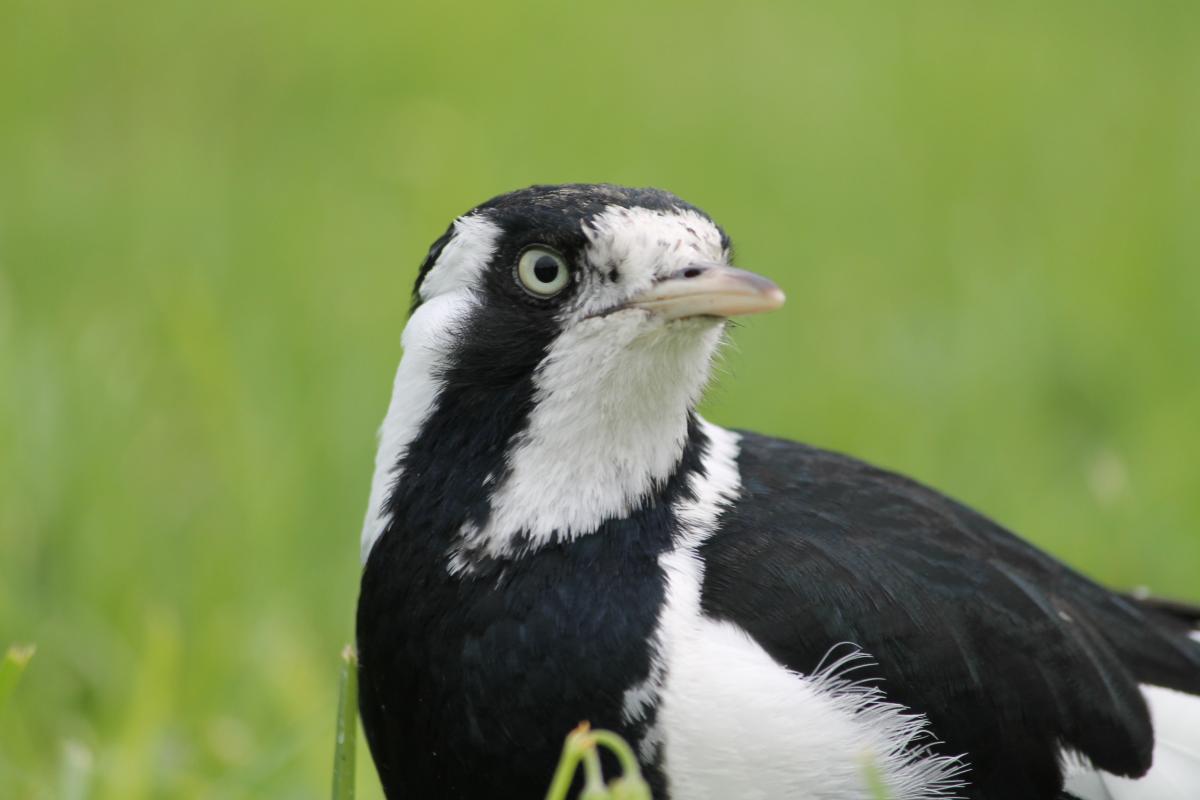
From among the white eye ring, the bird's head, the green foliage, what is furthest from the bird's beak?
the green foliage

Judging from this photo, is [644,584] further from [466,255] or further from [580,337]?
[466,255]

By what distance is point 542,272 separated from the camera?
2.91 metres

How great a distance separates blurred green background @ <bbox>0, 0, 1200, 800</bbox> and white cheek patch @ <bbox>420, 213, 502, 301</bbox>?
0.47 metres

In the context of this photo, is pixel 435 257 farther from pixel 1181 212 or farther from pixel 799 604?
pixel 1181 212

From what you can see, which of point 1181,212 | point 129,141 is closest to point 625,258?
point 1181,212

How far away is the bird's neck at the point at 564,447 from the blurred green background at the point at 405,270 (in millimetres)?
317

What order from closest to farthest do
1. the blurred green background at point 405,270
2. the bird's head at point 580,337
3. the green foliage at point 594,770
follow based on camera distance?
the green foliage at point 594,770 → the bird's head at point 580,337 → the blurred green background at point 405,270

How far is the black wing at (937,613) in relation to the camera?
2.84 meters

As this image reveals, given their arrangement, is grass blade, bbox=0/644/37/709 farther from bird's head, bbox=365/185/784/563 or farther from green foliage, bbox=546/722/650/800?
green foliage, bbox=546/722/650/800

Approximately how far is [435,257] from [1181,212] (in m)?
4.46

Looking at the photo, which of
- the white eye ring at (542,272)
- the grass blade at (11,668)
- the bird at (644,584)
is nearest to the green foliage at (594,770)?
the bird at (644,584)

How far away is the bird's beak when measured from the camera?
106 inches

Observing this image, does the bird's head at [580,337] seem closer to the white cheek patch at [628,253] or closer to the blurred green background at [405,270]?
the white cheek patch at [628,253]

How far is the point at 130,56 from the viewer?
337 inches
